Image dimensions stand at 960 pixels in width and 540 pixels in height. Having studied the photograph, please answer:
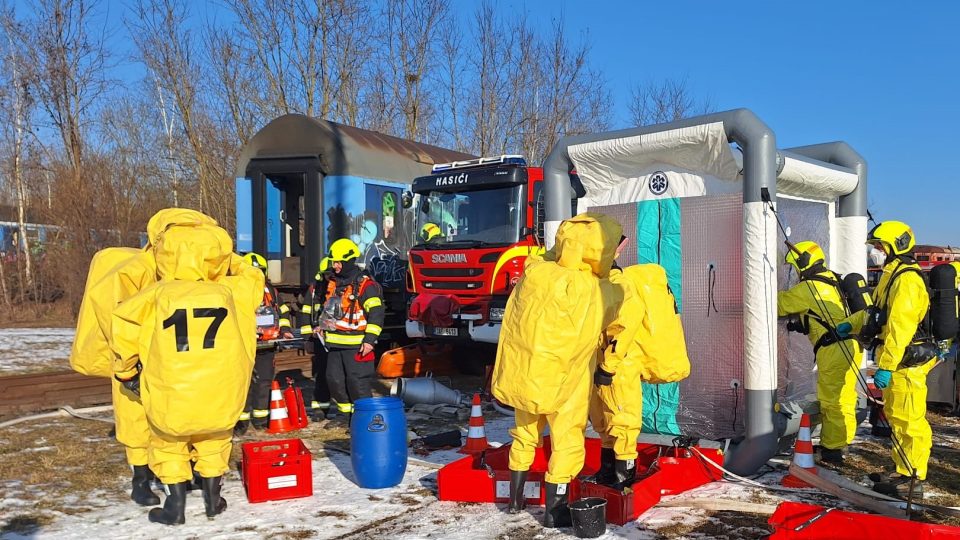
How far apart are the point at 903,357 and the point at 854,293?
1695 millimetres

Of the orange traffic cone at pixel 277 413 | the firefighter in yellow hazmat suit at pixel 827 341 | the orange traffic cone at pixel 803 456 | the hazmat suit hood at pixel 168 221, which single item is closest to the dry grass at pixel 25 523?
the hazmat suit hood at pixel 168 221

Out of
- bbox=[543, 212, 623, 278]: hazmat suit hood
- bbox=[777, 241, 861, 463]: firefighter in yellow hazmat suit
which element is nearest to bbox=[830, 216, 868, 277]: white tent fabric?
bbox=[777, 241, 861, 463]: firefighter in yellow hazmat suit

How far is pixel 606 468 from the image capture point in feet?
18.6

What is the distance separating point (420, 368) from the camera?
1131 cm

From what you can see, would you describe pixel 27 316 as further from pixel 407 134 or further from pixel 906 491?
pixel 906 491

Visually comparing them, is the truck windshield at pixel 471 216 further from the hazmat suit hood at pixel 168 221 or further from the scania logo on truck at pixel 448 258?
the hazmat suit hood at pixel 168 221

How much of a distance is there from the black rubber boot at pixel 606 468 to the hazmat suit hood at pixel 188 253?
318 centimetres

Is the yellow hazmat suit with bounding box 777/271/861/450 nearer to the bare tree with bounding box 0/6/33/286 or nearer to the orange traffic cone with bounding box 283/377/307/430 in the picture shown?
the orange traffic cone with bounding box 283/377/307/430

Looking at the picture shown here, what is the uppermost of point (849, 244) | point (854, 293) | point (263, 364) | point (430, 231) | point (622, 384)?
point (430, 231)

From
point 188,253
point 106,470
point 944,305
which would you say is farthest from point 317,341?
point 944,305

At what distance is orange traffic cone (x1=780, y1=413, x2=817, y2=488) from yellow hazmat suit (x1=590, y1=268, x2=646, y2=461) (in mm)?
1359

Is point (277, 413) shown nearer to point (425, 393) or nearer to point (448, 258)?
point (425, 393)

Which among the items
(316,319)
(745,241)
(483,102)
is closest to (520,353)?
(745,241)

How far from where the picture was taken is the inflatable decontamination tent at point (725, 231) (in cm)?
601
